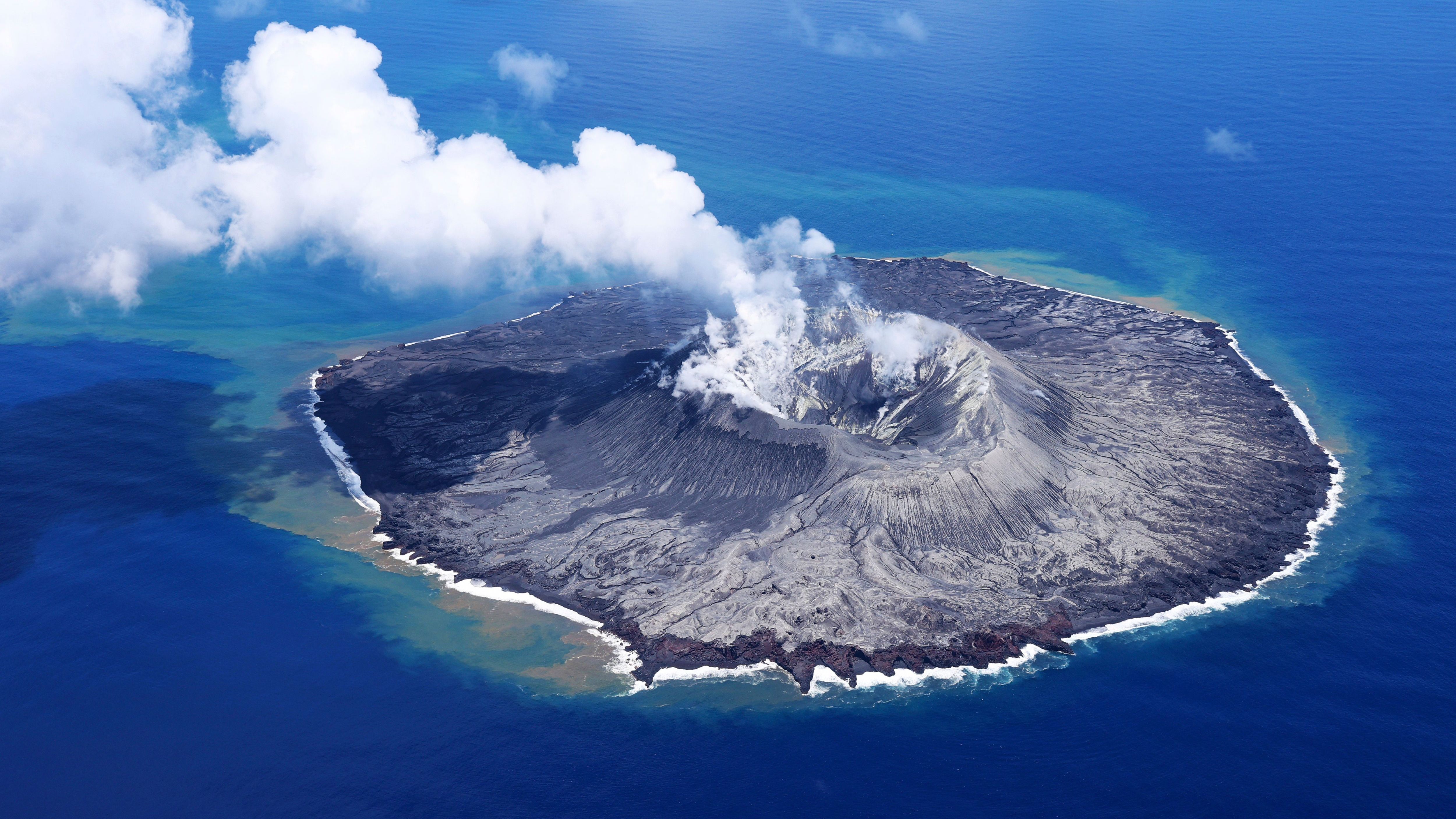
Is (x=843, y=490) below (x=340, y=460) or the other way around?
the other way around

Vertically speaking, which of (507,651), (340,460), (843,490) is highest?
(843,490)

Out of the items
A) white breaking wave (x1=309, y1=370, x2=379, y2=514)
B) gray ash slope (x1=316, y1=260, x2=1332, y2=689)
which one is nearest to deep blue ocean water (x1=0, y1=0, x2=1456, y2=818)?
white breaking wave (x1=309, y1=370, x2=379, y2=514)

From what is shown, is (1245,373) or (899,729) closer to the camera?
(899,729)

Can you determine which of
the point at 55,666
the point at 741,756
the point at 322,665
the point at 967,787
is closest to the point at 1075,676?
the point at 967,787

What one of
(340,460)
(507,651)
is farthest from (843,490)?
(340,460)

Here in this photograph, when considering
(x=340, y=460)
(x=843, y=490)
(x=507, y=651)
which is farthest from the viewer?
(x=340, y=460)

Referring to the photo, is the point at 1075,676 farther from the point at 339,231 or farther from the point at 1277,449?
the point at 339,231

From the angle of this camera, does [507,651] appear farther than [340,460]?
No

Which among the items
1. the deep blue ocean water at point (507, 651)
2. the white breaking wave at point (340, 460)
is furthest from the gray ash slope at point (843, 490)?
the deep blue ocean water at point (507, 651)

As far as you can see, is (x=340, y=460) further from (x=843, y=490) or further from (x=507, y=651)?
(x=843, y=490)
